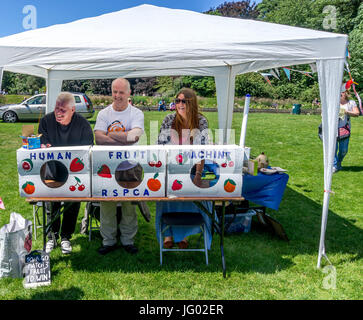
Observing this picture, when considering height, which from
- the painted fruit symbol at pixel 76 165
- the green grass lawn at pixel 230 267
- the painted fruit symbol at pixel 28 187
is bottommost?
the green grass lawn at pixel 230 267

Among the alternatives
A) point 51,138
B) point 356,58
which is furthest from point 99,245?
point 356,58

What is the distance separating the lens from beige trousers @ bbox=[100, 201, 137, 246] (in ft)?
10.9

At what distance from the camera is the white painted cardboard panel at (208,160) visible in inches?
112

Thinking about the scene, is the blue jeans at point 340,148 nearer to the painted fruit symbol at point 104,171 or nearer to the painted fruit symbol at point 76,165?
the painted fruit symbol at point 104,171

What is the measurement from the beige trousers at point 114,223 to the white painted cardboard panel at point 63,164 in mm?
485

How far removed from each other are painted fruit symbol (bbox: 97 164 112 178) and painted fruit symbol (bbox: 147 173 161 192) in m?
0.34

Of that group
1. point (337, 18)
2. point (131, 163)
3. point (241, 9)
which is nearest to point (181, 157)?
point (131, 163)

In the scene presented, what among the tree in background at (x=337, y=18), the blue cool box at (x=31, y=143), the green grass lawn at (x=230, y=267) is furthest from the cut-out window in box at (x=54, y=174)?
the tree in background at (x=337, y=18)

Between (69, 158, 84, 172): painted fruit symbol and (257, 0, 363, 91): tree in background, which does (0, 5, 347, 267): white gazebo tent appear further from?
(257, 0, 363, 91): tree in background

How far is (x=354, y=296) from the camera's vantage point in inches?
110

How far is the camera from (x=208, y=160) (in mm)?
2896

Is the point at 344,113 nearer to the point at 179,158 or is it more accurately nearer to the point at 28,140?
the point at 179,158

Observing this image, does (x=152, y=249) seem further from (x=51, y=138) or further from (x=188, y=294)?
(x=51, y=138)

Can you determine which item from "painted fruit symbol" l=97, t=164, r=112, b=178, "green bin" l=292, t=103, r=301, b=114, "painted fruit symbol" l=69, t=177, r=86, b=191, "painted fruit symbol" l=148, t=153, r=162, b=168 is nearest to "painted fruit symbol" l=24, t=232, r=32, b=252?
"painted fruit symbol" l=69, t=177, r=86, b=191
